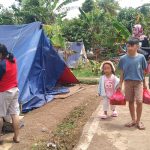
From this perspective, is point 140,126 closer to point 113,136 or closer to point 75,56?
point 113,136

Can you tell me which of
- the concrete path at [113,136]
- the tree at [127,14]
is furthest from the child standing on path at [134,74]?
the tree at [127,14]

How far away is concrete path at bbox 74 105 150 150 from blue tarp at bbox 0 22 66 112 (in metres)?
1.76

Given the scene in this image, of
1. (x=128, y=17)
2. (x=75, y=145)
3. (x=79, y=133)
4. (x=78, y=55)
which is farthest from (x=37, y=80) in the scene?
(x=128, y=17)

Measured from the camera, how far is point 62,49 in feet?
51.5

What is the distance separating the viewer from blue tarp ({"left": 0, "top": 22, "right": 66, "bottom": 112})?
8.09 m

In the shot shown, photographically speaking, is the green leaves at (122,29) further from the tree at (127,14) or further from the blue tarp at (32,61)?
Result: the tree at (127,14)

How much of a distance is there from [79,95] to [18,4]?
17.3 metres

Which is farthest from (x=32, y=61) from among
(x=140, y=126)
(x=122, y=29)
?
(x=122, y=29)

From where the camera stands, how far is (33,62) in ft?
28.1

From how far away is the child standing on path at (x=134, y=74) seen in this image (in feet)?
20.4

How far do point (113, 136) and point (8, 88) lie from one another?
71.8 inches

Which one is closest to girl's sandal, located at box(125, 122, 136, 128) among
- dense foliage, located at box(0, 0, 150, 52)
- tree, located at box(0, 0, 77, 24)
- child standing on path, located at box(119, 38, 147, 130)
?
child standing on path, located at box(119, 38, 147, 130)

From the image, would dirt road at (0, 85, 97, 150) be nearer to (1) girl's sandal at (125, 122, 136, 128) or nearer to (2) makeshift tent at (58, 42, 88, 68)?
(1) girl's sandal at (125, 122, 136, 128)

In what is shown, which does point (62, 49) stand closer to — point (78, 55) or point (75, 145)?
point (78, 55)
